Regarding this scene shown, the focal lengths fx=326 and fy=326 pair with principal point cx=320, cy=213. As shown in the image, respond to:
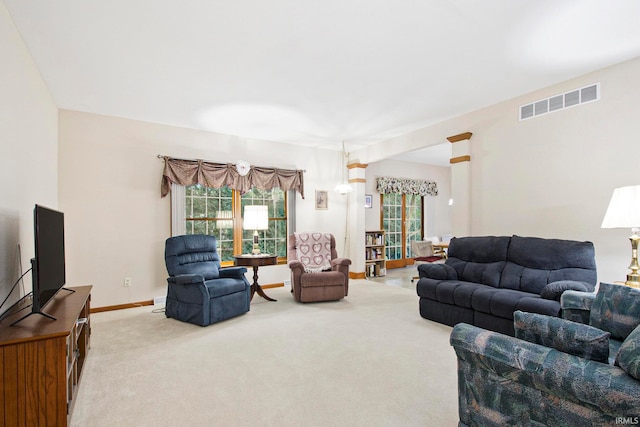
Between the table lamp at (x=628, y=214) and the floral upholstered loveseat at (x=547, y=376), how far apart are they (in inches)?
45.0

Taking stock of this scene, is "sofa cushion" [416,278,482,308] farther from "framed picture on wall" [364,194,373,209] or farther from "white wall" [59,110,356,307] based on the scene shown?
"framed picture on wall" [364,194,373,209]

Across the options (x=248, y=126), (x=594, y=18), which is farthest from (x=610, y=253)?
(x=248, y=126)

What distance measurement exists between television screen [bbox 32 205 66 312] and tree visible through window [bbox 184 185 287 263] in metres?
2.31

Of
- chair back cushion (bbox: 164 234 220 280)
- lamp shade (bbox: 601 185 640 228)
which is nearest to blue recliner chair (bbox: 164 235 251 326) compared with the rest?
chair back cushion (bbox: 164 234 220 280)

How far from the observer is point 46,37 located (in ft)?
8.28

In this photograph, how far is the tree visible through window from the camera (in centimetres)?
501

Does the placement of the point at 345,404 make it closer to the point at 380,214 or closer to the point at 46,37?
the point at 46,37

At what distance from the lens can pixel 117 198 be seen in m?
4.37

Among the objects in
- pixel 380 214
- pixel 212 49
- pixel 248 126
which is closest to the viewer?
pixel 212 49

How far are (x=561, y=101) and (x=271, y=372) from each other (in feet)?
13.0

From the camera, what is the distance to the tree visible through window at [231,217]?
16.4 feet

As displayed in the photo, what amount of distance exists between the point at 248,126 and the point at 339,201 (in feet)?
8.01

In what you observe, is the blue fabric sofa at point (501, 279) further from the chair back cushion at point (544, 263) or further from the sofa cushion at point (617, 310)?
the sofa cushion at point (617, 310)

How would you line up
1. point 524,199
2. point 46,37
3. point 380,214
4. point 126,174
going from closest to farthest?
point 46,37 < point 524,199 < point 126,174 < point 380,214
